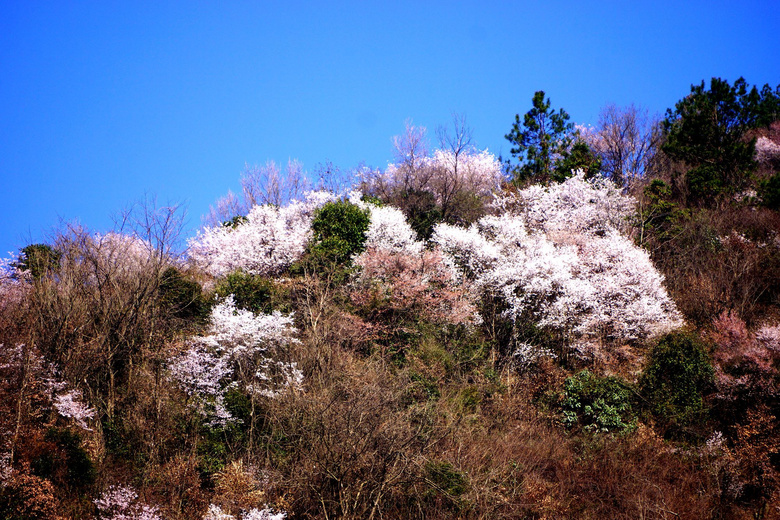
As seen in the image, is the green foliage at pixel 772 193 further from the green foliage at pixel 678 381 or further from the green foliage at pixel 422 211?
the green foliage at pixel 422 211

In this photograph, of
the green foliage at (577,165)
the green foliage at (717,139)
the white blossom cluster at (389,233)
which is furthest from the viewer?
the green foliage at (577,165)

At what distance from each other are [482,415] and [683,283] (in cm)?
1106

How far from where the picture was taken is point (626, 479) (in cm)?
1628

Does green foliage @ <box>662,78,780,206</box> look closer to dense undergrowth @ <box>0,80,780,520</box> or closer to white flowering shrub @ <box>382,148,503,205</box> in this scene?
dense undergrowth @ <box>0,80,780,520</box>

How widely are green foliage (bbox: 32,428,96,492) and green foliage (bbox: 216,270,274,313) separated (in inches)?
290

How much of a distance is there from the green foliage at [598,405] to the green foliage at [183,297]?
458 inches

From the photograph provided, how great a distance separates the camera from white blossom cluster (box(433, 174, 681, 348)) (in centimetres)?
2186

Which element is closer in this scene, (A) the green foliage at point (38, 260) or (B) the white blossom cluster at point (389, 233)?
(A) the green foliage at point (38, 260)

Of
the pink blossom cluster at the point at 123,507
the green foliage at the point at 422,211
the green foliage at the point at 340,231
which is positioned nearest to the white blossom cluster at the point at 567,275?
the green foliage at the point at 422,211

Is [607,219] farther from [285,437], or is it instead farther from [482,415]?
[285,437]

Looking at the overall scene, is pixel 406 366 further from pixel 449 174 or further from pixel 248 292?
pixel 449 174

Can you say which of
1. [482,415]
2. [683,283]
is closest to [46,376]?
[482,415]

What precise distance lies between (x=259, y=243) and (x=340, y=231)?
3.62 meters

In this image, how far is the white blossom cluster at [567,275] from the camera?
2186 centimetres
